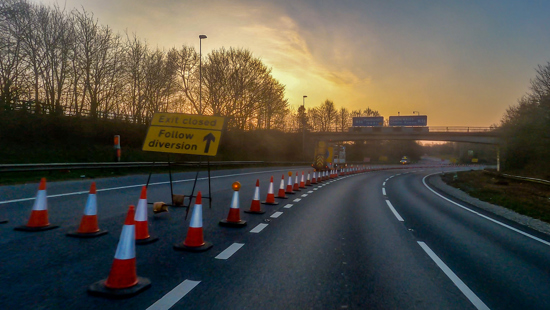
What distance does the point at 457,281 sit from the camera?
4926 millimetres

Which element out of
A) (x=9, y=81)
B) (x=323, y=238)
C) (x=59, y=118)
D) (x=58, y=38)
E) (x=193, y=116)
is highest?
(x=58, y=38)

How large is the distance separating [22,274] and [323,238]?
189 inches

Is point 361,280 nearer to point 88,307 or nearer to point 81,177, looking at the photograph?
point 88,307

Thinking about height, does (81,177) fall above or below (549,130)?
below

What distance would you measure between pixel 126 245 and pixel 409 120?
63.0 metres

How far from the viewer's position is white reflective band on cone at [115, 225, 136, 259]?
408 cm

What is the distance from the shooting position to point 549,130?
25312 mm

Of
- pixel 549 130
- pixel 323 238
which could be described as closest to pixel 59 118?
pixel 323 238

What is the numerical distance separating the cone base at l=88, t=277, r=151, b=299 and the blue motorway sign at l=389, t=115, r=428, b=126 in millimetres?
62386

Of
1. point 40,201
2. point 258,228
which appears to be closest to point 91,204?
point 40,201

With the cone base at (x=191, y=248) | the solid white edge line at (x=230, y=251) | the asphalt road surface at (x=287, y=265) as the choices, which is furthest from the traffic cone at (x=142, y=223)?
the solid white edge line at (x=230, y=251)

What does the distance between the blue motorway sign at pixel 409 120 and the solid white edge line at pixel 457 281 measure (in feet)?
192

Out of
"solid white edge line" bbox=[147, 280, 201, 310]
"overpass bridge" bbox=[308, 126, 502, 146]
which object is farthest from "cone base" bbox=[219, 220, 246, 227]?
"overpass bridge" bbox=[308, 126, 502, 146]

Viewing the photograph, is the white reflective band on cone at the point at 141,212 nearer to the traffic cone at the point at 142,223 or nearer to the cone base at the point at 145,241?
the traffic cone at the point at 142,223
